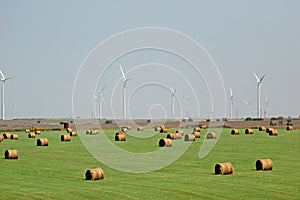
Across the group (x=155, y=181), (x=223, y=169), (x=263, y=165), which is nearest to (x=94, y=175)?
(x=155, y=181)

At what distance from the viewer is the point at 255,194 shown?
79.4 ft

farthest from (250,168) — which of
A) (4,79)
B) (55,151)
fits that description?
(4,79)

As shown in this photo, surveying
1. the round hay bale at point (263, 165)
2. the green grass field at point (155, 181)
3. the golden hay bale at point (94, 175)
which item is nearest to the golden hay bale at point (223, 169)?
the green grass field at point (155, 181)

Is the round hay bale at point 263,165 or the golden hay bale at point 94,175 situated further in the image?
the round hay bale at point 263,165

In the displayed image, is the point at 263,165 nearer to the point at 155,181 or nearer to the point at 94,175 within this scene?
the point at 155,181

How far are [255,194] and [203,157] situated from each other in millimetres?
17397

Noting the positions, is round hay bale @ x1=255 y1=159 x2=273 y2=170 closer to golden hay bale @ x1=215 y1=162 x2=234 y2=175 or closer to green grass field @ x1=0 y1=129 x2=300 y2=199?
green grass field @ x1=0 y1=129 x2=300 y2=199

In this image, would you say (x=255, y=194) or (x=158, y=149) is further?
(x=158, y=149)

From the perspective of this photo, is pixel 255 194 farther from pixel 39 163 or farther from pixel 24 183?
pixel 39 163

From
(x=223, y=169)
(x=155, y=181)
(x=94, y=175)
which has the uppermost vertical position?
(x=223, y=169)

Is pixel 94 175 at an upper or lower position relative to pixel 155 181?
upper

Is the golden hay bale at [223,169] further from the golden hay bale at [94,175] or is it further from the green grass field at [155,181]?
the golden hay bale at [94,175]

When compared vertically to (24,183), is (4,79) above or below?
above

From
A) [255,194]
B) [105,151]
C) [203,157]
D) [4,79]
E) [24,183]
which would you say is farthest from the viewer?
[4,79]
